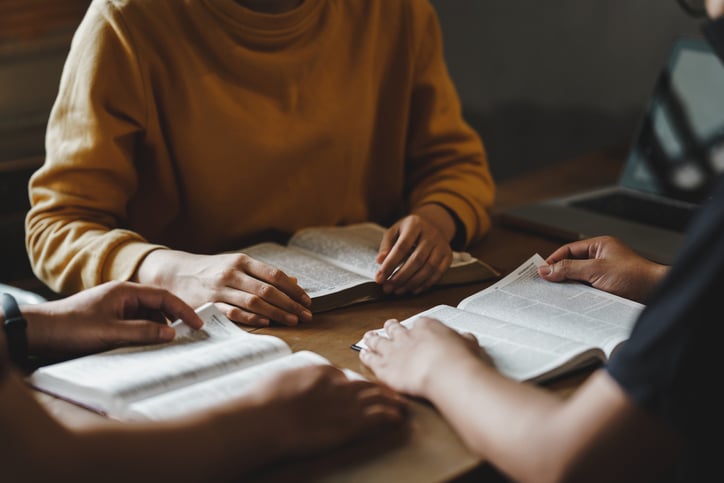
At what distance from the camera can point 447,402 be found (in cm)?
84

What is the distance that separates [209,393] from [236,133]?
62 cm

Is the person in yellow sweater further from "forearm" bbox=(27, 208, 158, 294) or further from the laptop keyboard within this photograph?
the laptop keyboard

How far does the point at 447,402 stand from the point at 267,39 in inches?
30.2

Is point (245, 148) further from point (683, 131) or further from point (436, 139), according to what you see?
point (683, 131)

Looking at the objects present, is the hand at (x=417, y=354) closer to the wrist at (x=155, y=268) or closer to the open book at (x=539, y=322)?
the open book at (x=539, y=322)

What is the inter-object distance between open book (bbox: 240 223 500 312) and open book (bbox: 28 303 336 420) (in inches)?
7.5

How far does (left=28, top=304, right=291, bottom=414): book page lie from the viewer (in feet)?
2.82

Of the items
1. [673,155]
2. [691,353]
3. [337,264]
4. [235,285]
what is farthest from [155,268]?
[673,155]

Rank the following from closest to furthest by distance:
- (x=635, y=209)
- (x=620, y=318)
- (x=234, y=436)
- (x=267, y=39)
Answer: (x=234, y=436)
(x=620, y=318)
(x=267, y=39)
(x=635, y=209)

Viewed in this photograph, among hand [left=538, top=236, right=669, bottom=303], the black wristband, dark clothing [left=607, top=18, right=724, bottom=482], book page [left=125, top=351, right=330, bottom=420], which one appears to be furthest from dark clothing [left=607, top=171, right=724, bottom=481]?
the black wristband

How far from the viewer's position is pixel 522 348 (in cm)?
98

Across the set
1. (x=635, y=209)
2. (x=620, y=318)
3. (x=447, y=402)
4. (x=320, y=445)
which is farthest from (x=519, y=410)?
(x=635, y=209)

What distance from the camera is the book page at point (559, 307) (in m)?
1.03

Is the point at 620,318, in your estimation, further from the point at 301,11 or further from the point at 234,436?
the point at 301,11
